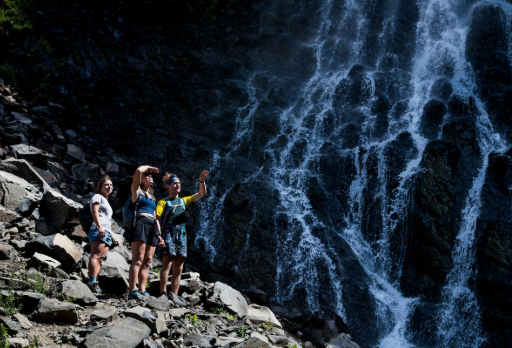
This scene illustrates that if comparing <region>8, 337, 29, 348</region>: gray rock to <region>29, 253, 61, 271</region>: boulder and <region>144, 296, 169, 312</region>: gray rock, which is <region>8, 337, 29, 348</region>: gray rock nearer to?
<region>144, 296, 169, 312</region>: gray rock

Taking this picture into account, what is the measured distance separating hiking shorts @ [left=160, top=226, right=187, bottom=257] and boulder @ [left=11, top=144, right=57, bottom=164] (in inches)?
282

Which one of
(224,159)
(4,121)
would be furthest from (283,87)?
(4,121)

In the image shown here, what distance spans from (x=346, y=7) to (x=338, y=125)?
818 cm

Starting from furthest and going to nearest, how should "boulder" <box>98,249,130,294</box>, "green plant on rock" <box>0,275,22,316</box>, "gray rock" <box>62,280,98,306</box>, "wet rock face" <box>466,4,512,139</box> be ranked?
"wet rock face" <box>466,4,512,139</box> → "boulder" <box>98,249,130,294</box> → "gray rock" <box>62,280,98,306</box> → "green plant on rock" <box>0,275,22,316</box>

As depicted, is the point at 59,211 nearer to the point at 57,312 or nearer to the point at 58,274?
the point at 58,274

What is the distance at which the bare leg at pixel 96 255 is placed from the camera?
5.96m

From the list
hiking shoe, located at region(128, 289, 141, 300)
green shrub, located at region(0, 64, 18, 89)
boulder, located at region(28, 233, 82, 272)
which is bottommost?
hiking shoe, located at region(128, 289, 141, 300)

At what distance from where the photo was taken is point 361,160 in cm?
1492

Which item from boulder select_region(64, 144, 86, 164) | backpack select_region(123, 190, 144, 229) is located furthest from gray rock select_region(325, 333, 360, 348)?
boulder select_region(64, 144, 86, 164)

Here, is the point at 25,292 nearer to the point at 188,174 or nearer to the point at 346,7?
the point at 188,174

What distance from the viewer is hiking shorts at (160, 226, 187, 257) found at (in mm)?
6086

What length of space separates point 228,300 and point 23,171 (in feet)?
20.1

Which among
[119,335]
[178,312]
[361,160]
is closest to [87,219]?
[178,312]

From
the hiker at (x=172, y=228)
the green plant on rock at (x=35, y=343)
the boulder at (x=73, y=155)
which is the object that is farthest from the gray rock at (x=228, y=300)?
the boulder at (x=73, y=155)
